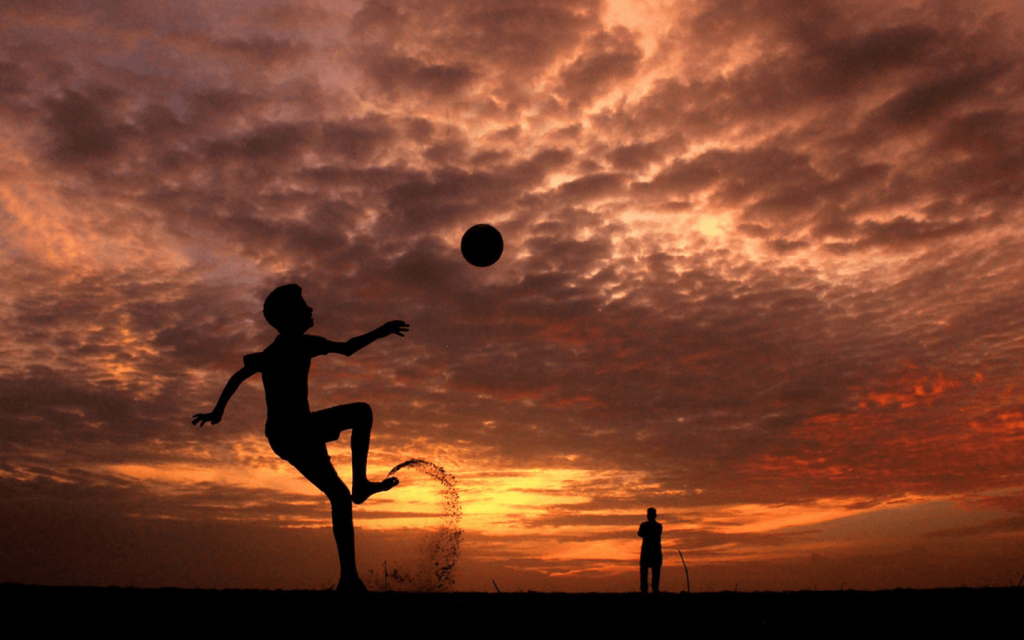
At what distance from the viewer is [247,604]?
23.5 feet

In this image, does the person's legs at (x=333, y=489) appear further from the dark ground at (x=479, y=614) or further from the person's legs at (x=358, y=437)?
the dark ground at (x=479, y=614)

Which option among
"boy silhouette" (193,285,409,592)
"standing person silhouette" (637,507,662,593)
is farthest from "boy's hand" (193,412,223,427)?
"standing person silhouette" (637,507,662,593)

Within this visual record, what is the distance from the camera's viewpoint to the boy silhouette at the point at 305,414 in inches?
361

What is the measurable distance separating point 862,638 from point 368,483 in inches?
216

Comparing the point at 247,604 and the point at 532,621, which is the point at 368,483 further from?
the point at 532,621

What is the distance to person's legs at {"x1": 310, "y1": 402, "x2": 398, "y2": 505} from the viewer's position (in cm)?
933

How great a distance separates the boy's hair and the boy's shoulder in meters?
0.16

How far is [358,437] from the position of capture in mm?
9414

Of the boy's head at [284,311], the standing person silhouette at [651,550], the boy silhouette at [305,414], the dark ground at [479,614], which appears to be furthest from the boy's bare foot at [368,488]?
the standing person silhouette at [651,550]

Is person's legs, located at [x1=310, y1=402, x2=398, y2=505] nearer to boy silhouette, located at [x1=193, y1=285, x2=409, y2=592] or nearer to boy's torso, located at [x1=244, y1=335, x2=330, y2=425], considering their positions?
boy silhouette, located at [x1=193, y1=285, x2=409, y2=592]

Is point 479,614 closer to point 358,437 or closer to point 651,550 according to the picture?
point 358,437

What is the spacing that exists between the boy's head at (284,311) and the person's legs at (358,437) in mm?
1034

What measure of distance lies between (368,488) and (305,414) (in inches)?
43.8

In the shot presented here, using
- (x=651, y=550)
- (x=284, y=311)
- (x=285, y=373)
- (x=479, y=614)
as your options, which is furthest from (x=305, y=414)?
(x=651, y=550)
